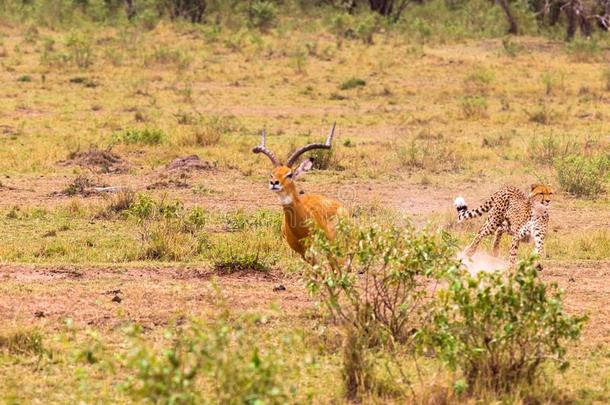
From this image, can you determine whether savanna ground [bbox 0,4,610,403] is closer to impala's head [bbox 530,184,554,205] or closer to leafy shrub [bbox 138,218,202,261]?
leafy shrub [bbox 138,218,202,261]

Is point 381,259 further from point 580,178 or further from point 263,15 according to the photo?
point 263,15

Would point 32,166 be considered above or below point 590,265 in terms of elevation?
below

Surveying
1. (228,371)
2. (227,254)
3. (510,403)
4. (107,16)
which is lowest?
(107,16)

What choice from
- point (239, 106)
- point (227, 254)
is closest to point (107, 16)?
point (239, 106)

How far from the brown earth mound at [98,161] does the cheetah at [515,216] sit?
534 centimetres

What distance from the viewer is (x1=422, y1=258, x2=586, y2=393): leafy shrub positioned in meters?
6.10

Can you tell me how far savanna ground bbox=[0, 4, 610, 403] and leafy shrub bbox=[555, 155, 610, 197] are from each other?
88mm

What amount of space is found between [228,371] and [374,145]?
11.8 metres

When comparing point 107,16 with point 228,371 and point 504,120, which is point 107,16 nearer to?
point 504,120

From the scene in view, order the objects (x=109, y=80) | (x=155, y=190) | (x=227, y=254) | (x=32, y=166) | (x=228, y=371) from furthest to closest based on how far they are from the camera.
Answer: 1. (x=109, y=80)
2. (x=32, y=166)
3. (x=155, y=190)
4. (x=227, y=254)
5. (x=228, y=371)

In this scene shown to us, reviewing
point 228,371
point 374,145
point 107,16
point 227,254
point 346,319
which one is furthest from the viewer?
point 107,16

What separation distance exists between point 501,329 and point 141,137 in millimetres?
10311

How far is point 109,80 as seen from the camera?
72.2ft

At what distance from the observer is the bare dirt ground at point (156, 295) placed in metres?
7.89
